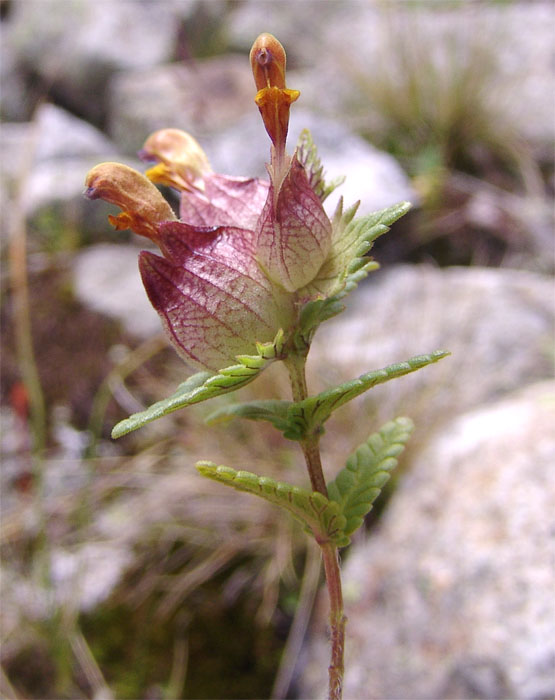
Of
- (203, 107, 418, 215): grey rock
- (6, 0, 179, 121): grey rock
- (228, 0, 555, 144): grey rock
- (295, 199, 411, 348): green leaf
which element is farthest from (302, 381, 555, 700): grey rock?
(6, 0, 179, 121): grey rock

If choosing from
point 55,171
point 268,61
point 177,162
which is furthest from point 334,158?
Answer: point 268,61

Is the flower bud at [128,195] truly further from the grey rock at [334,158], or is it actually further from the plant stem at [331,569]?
the grey rock at [334,158]

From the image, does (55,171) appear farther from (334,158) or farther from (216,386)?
(216,386)

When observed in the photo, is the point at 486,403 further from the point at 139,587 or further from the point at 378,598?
the point at 139,587

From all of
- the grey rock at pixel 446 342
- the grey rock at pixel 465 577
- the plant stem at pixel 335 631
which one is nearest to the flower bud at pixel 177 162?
the plant stem at pixel 335 631

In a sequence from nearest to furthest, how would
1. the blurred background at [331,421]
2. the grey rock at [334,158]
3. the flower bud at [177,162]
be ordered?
the flower bud at [177,162] → the blurred background at [331,421] → the grey rock at [334,158]

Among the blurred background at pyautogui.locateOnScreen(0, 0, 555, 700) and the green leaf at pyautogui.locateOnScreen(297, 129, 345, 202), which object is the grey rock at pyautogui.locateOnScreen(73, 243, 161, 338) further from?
the green leaf at pyautogui.locateOnScreen(297, 129, 345, 202)

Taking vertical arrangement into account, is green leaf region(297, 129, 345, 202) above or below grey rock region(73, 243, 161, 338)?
above
